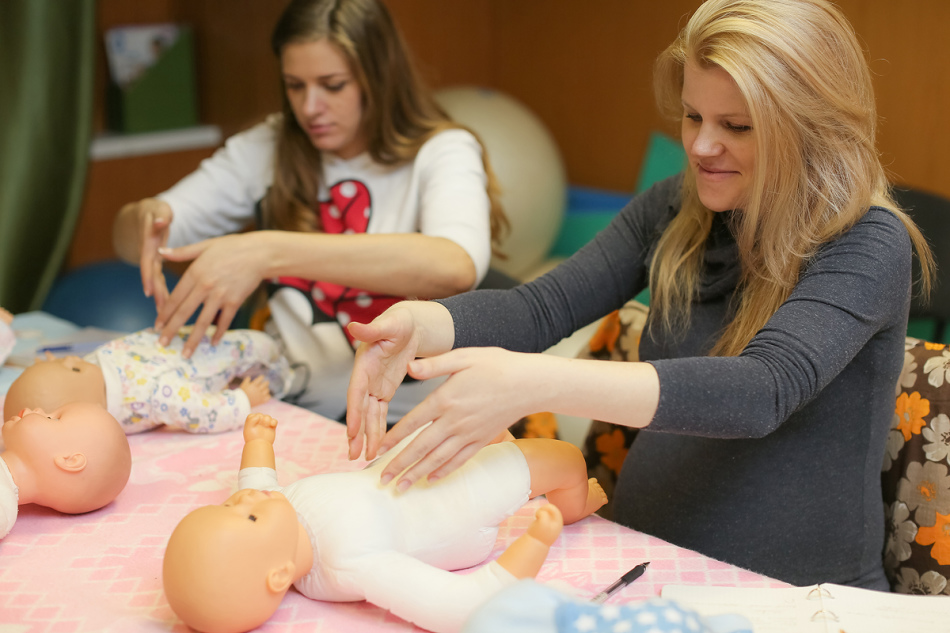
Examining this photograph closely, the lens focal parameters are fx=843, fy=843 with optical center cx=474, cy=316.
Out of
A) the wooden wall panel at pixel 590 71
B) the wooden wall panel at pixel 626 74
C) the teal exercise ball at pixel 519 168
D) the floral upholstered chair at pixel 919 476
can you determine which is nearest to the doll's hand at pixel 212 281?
the floral upholstered chair at pixel 919 476

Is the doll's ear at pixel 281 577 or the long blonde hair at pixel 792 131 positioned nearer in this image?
the doll's ear at pixel 281 577

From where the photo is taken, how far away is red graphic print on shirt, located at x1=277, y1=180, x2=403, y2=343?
57.9 inches

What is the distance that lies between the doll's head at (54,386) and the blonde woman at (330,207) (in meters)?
0.15

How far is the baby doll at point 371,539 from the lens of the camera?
2.42 feet

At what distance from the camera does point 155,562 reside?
2.91 feet

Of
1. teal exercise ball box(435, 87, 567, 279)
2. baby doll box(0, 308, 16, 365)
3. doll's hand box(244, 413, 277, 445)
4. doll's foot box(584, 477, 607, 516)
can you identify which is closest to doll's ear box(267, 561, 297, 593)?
doll's hand box(244, 413, 277, 445)

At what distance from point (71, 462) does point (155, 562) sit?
0.16 metres

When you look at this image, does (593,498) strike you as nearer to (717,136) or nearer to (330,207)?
(717,136)

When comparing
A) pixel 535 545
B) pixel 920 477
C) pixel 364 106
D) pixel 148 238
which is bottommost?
pixel 920 477

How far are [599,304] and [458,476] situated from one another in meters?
0.43

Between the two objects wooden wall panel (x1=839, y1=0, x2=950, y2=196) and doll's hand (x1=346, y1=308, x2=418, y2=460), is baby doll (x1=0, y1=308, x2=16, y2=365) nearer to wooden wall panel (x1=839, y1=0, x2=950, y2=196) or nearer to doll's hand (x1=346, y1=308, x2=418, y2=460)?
doll's hand (x1=346, y1=308, x2=418, y2=460)

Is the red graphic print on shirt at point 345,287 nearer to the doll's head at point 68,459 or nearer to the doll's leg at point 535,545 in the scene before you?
the doll's head at point 68,459

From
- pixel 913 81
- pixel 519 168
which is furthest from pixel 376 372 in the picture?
pixel 913 81

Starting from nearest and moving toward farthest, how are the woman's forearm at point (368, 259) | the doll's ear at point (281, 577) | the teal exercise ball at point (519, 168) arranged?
1. the doll's ear at point (281, 577)
2. the woman's forearm at point (368, 259)
3. the teal exercise ball at point (519, 168)
